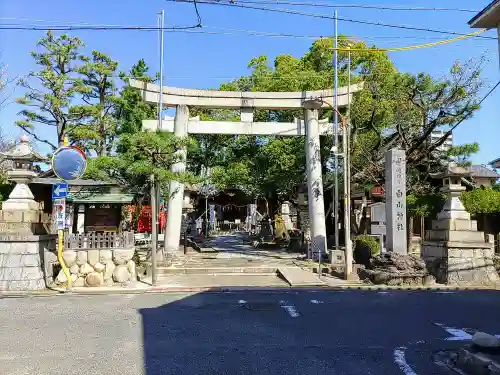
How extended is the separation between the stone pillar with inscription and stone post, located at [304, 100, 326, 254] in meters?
4.72

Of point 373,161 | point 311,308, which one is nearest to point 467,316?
point 311,308

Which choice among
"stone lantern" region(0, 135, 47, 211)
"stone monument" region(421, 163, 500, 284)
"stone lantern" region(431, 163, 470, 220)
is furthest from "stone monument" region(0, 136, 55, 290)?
"stone lantern" region(431, 163, 470, 220)

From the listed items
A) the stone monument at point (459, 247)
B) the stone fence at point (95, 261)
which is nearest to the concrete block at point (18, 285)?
the stone fence at point (95, 261)

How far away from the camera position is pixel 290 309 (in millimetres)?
10109

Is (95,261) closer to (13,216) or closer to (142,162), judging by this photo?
(13,216)

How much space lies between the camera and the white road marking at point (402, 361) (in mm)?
5789

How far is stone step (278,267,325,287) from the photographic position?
1421cm

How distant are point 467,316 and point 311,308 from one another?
326cm

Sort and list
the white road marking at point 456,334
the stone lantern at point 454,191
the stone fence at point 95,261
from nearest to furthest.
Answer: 1. the white road marking at point 456,334
2. the stone fence at point 95,261
3. the stone lantern at point 454,191

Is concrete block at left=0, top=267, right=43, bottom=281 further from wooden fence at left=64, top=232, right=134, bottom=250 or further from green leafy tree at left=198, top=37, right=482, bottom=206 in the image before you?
green leafy tree at left=198, top=37, right=482, bottom=206

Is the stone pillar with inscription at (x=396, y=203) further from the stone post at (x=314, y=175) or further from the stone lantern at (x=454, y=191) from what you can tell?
the stone post at (x=314, y=175)

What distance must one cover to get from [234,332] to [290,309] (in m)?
2.52

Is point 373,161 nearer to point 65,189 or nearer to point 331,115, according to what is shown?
point 331,115

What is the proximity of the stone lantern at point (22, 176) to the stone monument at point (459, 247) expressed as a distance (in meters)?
13.0
